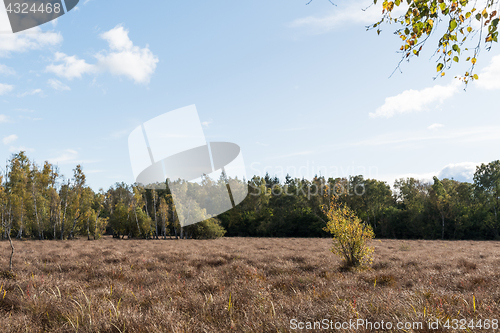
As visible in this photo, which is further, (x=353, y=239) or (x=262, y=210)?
(x=262, y=210)

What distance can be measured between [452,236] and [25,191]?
60900mm

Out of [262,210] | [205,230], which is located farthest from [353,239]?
[262,210]

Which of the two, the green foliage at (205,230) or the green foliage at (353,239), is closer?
the green foliage at (353,239)

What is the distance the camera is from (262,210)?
57.5 m

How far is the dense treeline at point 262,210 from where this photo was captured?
113ft

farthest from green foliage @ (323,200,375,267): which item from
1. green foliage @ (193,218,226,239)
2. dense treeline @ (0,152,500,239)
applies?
green foliage @ (193,218,226,239)

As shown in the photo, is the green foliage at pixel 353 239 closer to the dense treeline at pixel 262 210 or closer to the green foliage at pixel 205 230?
the dense treeline at pixel 262 210

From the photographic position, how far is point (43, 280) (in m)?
6.61

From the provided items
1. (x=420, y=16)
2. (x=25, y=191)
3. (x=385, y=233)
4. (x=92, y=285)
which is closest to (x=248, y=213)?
(x=385, y=233)

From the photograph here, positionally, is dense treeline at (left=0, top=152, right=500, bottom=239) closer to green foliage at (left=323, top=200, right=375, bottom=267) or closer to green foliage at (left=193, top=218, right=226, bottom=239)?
green foliage at (left=193, top=218, right=226, bottom=239)

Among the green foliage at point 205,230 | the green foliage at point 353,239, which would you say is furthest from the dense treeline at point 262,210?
the green foliage at point 353,239

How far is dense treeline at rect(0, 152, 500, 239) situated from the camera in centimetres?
3459

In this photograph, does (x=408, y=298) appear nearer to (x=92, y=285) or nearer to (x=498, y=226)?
(x=92, y=285)

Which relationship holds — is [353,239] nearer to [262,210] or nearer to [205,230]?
[205,230]
